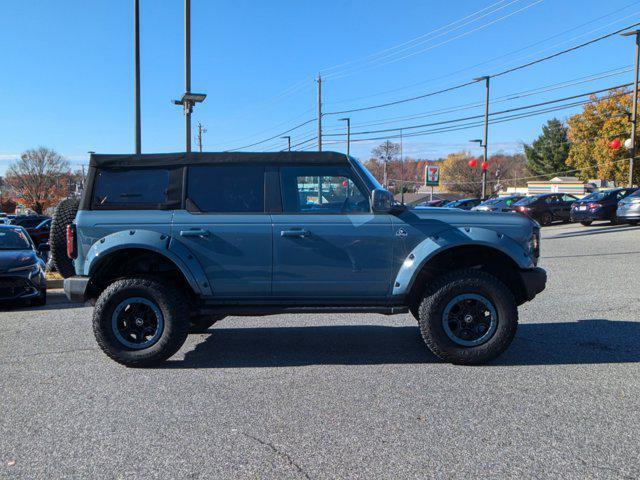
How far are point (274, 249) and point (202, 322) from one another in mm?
1567

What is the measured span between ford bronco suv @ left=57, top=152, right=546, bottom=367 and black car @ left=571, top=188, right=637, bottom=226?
21334 mm

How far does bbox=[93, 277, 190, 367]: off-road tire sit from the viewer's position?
5.14 m

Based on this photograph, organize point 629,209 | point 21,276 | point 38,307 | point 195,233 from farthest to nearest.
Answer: point 629,209 → point 38,307 → point 21,276 → point 195,233

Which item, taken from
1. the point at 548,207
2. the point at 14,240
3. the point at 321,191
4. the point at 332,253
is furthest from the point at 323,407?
the point at 548,207

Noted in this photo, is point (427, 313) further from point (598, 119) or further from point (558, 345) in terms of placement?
point (598, 119)

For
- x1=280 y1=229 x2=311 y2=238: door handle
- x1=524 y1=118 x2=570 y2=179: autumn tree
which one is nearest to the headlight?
x1=280 y1=229 x2=311 y2=238: door handle

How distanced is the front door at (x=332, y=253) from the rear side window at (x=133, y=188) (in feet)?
3.78

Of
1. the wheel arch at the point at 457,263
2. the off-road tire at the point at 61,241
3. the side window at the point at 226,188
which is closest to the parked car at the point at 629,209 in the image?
the wheel arch at the point at 457,263

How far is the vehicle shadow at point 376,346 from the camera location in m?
5.40

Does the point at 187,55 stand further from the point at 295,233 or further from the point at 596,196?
the point at 596,196

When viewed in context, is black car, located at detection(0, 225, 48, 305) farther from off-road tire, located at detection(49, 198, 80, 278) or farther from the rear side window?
the rear side window

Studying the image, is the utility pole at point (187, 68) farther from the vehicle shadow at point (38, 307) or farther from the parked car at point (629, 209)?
the parked car at point (629, 209)

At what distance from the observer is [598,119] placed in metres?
48.8

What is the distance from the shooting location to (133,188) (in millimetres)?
5383
